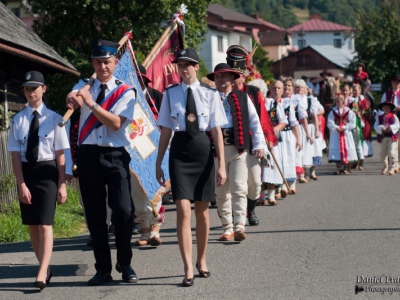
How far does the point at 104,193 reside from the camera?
8.20m

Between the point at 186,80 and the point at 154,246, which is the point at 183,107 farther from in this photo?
the point at 154,246

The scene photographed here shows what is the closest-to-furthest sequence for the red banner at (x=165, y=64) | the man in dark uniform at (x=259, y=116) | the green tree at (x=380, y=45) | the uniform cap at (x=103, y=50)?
the uniform cap at (x=103, y=50) < the man in dark uniform at (x=259, y=116) < the red banner at (x=165, y=64) < the green tree at (x=380, y=45)

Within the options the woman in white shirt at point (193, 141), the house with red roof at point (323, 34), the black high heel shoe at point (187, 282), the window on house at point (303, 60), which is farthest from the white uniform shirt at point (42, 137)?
the house with red roof at point (323, 34)

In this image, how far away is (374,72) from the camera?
57.5m

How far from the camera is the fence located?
13445 millimetres

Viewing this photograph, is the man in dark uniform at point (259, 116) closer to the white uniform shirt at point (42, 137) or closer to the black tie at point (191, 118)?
the black tie at point (191, 118)

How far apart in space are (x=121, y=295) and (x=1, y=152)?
6.40m

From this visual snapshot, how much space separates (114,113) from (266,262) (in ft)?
6.96

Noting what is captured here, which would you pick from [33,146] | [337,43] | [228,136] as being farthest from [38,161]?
[337,43]

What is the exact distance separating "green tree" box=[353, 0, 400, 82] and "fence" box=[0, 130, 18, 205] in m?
45.7

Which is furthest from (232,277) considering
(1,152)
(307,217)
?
(1,152)

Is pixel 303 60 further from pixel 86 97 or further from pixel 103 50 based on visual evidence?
pixel 86 97

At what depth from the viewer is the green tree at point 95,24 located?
23.8 m

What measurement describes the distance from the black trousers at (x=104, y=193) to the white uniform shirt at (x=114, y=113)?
0.19ft
